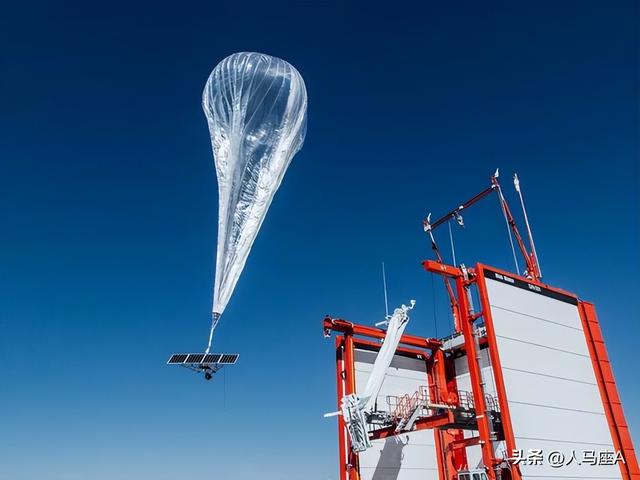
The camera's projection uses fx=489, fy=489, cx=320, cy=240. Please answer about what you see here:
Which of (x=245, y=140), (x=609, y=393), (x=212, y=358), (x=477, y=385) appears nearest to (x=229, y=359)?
(x=212, y=358)

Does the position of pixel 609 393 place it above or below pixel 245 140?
below

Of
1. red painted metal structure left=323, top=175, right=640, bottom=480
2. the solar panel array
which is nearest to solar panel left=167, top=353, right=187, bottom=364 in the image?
the solar panel array

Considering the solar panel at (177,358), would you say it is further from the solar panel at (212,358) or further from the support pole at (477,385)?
the support pole at (477,385)

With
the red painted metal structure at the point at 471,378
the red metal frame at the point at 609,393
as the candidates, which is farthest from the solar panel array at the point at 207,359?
the red metal frame at the point at 609,393

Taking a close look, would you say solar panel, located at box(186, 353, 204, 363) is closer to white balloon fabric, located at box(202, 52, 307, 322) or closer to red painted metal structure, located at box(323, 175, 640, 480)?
white balloon fabric, located at box(202, 52, 307, 322)

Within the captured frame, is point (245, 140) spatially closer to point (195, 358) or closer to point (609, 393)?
point (195, 358)
